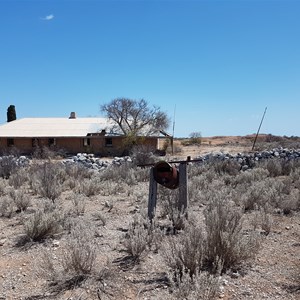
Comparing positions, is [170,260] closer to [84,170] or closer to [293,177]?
[293,177]

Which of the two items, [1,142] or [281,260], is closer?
[281,260]

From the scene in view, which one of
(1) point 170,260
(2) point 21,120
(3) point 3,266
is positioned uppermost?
(2) point 21,120

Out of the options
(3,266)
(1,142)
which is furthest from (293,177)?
(1,142)

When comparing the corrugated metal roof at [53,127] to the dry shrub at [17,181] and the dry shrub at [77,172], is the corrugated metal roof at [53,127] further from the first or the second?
the dry shrub at [17,181]

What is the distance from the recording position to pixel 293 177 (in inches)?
499

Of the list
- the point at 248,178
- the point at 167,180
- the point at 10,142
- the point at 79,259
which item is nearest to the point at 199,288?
the point at 79,259

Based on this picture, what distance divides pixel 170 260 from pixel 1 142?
39915mm

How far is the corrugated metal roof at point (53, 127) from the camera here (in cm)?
4069

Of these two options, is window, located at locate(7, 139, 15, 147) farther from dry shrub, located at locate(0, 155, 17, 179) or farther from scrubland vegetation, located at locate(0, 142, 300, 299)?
scrubland vegetation, located at locate(0, 142, 300, 299)

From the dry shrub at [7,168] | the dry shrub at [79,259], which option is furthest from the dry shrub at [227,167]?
the dry shrub at [79,259]

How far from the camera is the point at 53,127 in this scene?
4350 cm

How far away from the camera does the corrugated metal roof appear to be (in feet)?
133

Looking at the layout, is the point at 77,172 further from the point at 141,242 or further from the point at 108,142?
the point at 108,142

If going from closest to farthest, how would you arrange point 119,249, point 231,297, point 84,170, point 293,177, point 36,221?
point 231,297 → point 119,249 → point 36,221 → point 293,177 → point 84,170
